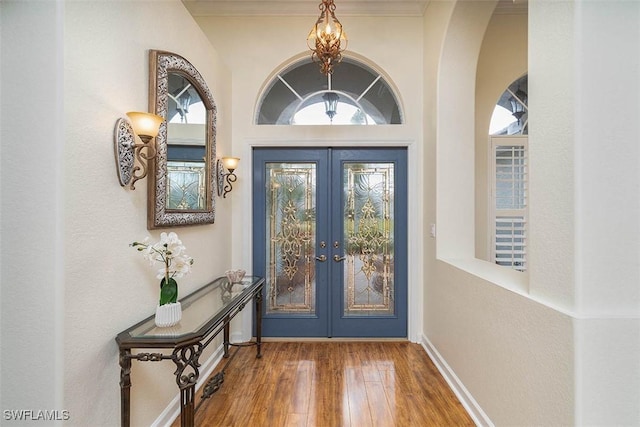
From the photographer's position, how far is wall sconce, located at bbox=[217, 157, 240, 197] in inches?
116

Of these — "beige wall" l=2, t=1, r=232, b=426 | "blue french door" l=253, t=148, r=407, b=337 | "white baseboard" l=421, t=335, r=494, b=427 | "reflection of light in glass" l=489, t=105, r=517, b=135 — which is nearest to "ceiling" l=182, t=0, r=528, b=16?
"reflection of light in glass" l=489, t=105, r=517, b=135

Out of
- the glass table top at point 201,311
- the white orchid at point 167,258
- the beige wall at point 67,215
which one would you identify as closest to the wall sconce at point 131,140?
the beige wall at point 67,215

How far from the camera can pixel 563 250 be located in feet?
4.39

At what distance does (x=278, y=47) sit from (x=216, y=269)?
7.96 feet

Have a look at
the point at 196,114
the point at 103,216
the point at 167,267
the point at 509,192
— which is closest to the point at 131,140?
the point at 103,216

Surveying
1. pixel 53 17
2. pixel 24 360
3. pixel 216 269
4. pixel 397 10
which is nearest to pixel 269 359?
pixel 216 269

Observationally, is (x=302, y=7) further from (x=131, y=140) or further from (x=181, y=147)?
(x=131, y=140)

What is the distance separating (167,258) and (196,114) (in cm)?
131

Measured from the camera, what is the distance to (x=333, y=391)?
241 centimetres

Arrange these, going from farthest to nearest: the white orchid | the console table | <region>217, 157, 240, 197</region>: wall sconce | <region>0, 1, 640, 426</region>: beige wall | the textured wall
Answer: <region>217, 157, 240, 197</region>: wall sconce < the white orchid < the console table < the textured wall < <region>0, 1, 640, 426</region>: beige wall

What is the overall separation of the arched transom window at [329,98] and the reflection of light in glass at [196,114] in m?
0.91

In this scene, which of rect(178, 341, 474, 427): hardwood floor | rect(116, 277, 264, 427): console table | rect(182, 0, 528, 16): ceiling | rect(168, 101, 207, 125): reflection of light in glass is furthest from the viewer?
rect(182, 0, 528, 16): ceiling

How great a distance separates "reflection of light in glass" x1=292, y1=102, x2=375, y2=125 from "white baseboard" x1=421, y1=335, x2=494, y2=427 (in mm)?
2473

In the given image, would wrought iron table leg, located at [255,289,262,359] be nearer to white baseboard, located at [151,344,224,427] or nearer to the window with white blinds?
white baseboard, located at [151,344,224,427]
